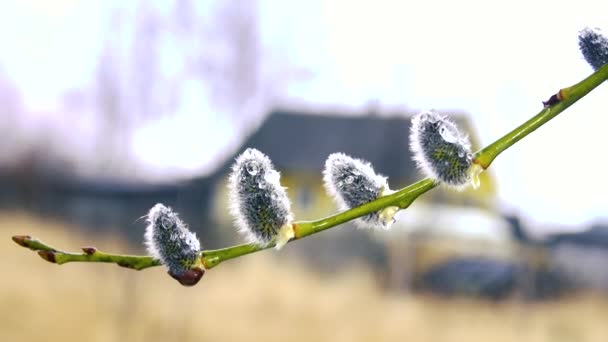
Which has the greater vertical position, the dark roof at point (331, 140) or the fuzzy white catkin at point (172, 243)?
the dark roof at point (331, 140)

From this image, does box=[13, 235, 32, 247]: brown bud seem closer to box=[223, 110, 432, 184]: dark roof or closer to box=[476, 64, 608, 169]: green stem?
box=[476, 64, 608, 169]: green stem

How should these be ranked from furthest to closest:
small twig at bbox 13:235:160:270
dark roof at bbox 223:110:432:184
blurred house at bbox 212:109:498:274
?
dark roof at bbox 223:110:432:184 → blurred house at bbox 212:109:498:274 → small twig at bbox 13:235:160:270

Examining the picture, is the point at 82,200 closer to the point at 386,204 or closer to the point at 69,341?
the point at 69,341

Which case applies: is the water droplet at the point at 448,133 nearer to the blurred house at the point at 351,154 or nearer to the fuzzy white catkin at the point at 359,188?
the fuzzy white catkin at the point at 359,188

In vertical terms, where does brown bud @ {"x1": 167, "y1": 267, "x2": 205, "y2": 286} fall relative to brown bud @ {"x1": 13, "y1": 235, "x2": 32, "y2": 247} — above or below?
below

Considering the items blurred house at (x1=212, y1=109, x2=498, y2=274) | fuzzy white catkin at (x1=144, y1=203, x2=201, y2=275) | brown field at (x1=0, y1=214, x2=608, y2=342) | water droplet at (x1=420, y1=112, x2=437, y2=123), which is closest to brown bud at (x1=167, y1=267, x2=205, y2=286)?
fuzzy white catkin at (x1=144, y1=203, x2=201, y2=275)

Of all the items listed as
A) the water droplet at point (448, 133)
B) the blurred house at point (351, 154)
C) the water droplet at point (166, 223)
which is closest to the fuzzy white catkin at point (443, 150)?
the water droplet at point (448, 133)

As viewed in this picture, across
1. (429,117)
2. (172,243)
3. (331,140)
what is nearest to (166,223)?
(172,243)
